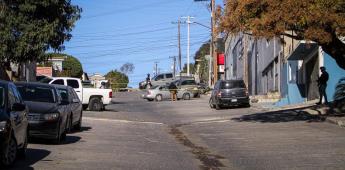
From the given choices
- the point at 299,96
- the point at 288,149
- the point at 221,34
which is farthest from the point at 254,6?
the point at 299,96

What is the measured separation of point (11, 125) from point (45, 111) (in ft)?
14.8

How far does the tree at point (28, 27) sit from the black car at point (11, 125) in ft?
51.6

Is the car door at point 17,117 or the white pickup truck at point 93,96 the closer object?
the car door at point 17,117

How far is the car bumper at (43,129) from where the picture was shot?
50.0ft

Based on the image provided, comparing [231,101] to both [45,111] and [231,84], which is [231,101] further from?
[45,111]

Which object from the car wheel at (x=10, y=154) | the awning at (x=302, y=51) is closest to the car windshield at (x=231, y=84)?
the awning at (x=302, y=51)

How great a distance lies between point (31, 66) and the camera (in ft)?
161

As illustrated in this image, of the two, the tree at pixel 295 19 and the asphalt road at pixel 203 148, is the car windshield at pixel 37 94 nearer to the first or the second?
the asphalt road at pixel 203 148

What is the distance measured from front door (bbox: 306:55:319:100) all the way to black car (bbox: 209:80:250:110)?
3.46 meters

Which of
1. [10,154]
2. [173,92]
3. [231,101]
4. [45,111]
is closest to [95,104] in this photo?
[231,101]

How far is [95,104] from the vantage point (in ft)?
115

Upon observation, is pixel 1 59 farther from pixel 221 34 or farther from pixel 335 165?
pixel 335 165

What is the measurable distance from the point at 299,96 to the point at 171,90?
17098mm

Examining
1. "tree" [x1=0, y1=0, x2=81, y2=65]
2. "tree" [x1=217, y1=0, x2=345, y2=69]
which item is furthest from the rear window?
"tree" [x1=217, y1=0, x2=345, y2=69]
